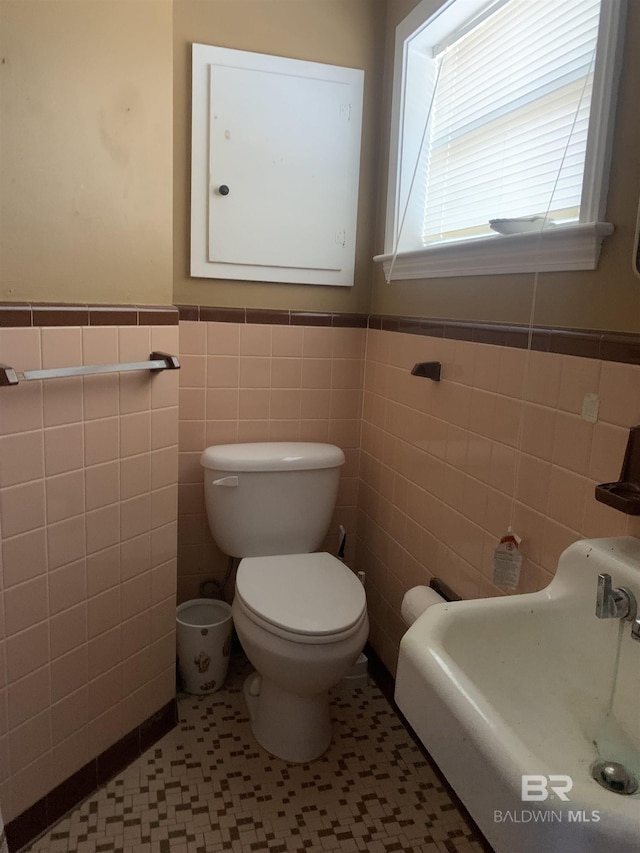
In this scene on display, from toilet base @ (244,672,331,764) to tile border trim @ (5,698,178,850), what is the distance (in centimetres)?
31

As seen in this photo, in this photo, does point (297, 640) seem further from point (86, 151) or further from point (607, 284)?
point (86, 151)

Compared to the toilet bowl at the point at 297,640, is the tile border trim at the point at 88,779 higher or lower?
lower

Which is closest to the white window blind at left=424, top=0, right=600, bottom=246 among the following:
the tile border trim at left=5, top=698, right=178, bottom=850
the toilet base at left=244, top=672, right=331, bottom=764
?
the toilet base at left=244, top=672, right=331, bottom=764

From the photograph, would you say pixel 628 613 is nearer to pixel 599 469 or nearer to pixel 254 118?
pixel 599 469

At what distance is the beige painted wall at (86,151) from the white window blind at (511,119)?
83 centimetres

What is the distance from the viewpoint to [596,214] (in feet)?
3.95

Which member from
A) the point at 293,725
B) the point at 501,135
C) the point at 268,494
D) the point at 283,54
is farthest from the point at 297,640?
the point at 283,54

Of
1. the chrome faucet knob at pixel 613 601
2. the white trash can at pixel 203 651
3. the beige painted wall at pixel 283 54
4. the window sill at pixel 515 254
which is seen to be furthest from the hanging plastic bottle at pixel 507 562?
the beige painted wall at pixel 283 54

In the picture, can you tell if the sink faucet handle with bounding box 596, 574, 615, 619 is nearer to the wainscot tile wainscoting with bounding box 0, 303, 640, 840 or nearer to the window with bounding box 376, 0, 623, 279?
the wainscot tile wainscoting with bounding box 0, 303, 640, 840

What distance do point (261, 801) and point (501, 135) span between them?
6.18 ft

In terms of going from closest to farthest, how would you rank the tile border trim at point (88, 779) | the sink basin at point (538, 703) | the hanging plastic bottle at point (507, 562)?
1. the sink basin at point (538, 703)
2. the hanging plastic bottle at point (507, 562)
3. the tile border trim at point (88, 779)

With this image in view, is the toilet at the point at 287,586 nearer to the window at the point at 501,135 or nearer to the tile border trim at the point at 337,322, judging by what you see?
the tile border trim at the point at 337,322

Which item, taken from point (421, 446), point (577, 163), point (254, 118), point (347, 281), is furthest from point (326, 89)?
point (421, 446)

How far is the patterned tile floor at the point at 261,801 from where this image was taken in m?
1.59
